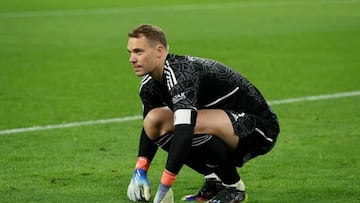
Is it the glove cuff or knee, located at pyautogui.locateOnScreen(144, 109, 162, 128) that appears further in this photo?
knee, located at pyautogui.locateOnScreen(144, 109, 162, 128)

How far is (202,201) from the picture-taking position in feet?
24.3

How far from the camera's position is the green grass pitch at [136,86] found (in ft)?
26.4

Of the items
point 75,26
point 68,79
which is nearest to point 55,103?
point 68,79

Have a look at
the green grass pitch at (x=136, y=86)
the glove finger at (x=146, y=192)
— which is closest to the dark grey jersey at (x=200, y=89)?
the glove finger at (x=146, y=192)

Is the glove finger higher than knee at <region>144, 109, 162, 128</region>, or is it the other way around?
knee at <region>144, 109, 162, 128</region>

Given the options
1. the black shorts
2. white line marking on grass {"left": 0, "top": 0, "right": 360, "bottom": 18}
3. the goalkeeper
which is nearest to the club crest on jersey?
the goalkeeper

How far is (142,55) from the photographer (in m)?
6.82

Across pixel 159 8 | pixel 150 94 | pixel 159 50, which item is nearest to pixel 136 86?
pixel 150 94

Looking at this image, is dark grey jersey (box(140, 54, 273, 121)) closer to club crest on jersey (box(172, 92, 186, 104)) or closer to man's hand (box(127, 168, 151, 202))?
A: club crest on jersey (box(172, 92, 186, 104))

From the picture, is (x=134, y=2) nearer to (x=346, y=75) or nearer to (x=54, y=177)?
(x=346, y=75)

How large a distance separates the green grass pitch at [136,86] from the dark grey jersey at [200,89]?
2.35ft

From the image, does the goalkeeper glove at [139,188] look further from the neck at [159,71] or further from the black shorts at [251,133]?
the neck at [159,71]

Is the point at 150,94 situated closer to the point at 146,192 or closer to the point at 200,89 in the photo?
the point at 200,89

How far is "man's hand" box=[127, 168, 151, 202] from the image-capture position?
726 cm
